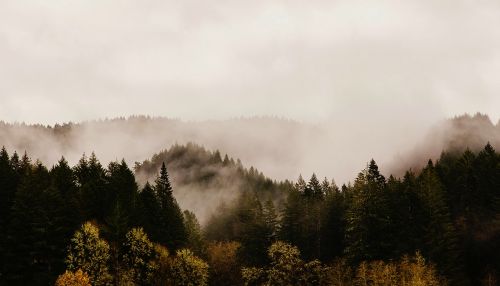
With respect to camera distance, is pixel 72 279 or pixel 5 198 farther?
pixel 5 198

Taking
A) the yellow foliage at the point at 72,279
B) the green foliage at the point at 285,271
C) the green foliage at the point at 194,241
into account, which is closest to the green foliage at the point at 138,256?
the yellow foliage at the point at 72,279

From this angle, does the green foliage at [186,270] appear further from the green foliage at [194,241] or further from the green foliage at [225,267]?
the green foliage at [225,267]

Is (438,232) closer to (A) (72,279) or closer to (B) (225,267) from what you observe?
(B) (225,267)

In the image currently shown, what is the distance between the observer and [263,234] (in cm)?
10775

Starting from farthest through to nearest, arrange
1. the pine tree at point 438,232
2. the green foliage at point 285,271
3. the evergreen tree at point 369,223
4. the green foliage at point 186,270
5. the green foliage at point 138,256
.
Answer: the green foliage at point 285,271 → the evergreen tree at point 369,223 → the green foliage at point 186,270 → the pine tree at point 438,232 → the green foliage at point 138,256

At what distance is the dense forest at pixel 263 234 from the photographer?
2729 inches

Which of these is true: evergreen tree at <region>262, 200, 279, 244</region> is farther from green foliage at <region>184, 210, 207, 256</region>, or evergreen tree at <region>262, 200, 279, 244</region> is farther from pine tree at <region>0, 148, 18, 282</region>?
pine tree at <region>0, 148, 18, 282</region>

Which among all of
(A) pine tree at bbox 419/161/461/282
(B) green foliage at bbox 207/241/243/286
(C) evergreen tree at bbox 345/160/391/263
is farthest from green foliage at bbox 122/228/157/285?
(A) pine tree at bbox 419/161/461/282

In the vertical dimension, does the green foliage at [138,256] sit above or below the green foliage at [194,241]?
below

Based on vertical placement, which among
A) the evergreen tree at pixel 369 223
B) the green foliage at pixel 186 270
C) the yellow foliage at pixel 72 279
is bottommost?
the yellow foliage at pixel 72 279

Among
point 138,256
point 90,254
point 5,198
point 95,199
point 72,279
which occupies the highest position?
point 95,199

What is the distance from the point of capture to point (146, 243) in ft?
259

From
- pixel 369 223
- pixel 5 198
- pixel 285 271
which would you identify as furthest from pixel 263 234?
pixel 5 198

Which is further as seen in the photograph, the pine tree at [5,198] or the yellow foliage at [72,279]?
the pine tree at [5,198]
